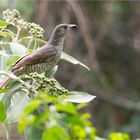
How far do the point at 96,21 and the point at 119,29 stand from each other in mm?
940

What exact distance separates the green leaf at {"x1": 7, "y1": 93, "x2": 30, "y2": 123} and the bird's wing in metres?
0.25

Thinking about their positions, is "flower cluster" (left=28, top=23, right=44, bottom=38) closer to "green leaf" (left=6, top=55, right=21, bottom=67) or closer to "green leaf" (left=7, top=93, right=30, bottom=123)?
"green leaf" (left=6, top=55, right=21, bottom=67)

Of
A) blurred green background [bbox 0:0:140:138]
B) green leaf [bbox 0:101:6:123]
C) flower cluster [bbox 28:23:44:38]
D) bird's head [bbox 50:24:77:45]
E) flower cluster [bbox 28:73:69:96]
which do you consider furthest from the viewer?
blurred green background [bbox 0:0:140:138]

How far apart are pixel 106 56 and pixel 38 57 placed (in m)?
6.77

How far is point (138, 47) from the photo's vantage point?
1027 centimetres

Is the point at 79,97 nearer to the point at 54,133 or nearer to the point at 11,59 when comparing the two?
the point at 11,59

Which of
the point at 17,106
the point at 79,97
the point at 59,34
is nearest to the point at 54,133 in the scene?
the point at 17,106

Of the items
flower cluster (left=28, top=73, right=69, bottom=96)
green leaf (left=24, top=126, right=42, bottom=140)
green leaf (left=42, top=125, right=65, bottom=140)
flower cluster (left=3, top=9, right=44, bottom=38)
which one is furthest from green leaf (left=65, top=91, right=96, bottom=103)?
green leaf (left=42, top=125, right=65, bottom=140)

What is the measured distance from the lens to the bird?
11.0ft

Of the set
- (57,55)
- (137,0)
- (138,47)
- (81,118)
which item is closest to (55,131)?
(81,118)

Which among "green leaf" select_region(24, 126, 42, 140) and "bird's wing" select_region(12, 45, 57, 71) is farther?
"bird's wing" select_region(12, 45, 57, 71)

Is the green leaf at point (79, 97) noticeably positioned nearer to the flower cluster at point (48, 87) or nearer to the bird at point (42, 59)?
the flower cluster at point (48, 87)

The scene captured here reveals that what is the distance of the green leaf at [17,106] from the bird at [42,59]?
0.11m

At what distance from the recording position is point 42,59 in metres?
3.51
